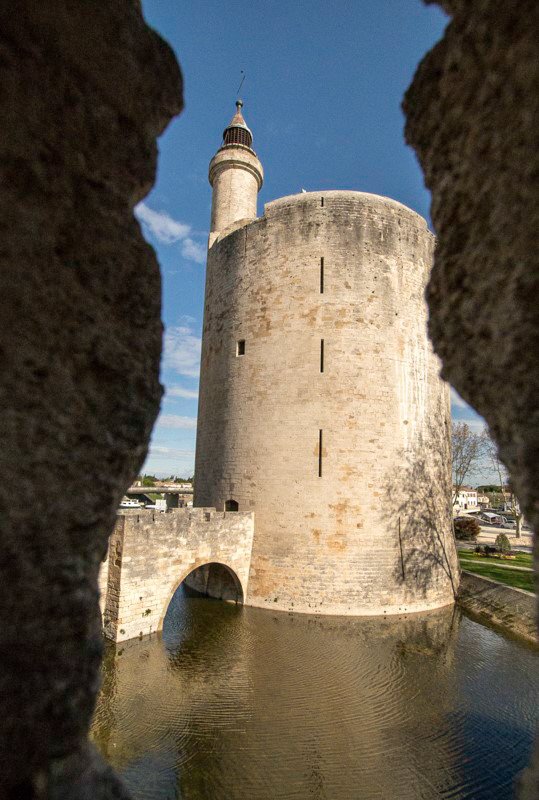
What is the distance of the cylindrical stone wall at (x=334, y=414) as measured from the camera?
1273 cm

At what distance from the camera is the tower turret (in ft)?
57.6

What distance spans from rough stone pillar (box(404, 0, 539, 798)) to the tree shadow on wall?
36.1 feet

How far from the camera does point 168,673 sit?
877cm

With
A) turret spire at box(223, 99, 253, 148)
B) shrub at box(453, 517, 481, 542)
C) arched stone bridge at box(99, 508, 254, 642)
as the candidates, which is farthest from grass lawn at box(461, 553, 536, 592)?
turret spire at box(223, 99, 253, 148)

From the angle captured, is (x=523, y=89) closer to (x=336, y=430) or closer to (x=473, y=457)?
(x=336, y=430)

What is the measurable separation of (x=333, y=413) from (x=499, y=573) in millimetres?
9026

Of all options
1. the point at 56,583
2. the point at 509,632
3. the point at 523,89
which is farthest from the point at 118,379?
the point at 509,632

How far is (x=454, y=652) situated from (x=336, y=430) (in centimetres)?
617

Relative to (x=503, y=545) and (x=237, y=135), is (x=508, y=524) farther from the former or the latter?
(x=237, y=135)

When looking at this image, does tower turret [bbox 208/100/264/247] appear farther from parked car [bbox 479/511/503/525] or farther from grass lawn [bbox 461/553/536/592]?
parked car [bbox 479/511/503/525]

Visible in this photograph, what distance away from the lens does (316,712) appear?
7.54 metres

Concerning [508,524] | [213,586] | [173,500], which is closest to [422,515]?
[213,586]

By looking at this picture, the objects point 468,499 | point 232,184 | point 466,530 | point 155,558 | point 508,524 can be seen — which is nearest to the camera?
point 155,558

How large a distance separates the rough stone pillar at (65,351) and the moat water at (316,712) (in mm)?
4621
